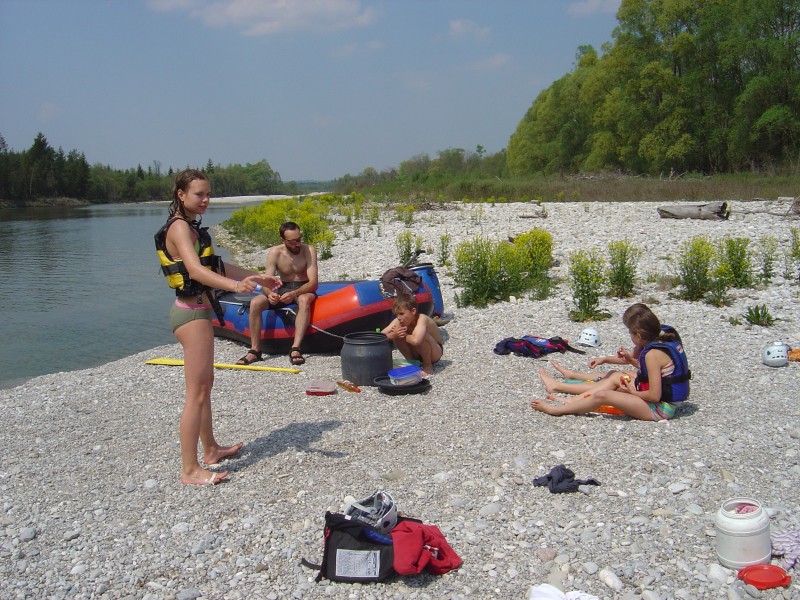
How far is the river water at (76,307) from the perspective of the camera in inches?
426

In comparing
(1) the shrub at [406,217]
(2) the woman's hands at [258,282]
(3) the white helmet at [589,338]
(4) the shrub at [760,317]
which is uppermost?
(1) the shrub at [406,217]

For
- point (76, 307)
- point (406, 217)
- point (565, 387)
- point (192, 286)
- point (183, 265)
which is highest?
point (406, 217)

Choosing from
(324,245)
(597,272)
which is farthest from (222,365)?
(324,245)

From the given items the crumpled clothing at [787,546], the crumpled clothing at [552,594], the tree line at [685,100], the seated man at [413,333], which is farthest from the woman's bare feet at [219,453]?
the tree line at [685,100]

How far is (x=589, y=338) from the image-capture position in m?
7.73

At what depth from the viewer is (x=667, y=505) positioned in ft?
13.4

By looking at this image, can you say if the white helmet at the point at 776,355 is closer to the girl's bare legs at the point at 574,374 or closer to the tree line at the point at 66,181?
the girl's bare legs at the point at 574,374

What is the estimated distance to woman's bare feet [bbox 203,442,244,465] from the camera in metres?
4.93

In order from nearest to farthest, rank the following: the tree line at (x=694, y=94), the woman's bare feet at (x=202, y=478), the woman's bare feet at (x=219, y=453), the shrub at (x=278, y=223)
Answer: the woman's bare feet at (x=202, y=478) → the woman's bare feet at (x=219, y=453) → the shrub at (x=278, y=223) → the tree line at (x=694, y=94)

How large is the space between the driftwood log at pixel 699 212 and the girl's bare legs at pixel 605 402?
13.2m

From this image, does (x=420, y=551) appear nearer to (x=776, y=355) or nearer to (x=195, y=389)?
(x=195, y=389)

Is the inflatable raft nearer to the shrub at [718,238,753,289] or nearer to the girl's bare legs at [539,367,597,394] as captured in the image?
the girl's bare legs at [539,367,597,394]

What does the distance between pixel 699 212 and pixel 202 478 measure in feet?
51.5

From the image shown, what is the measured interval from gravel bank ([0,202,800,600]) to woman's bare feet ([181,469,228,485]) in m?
0.08
